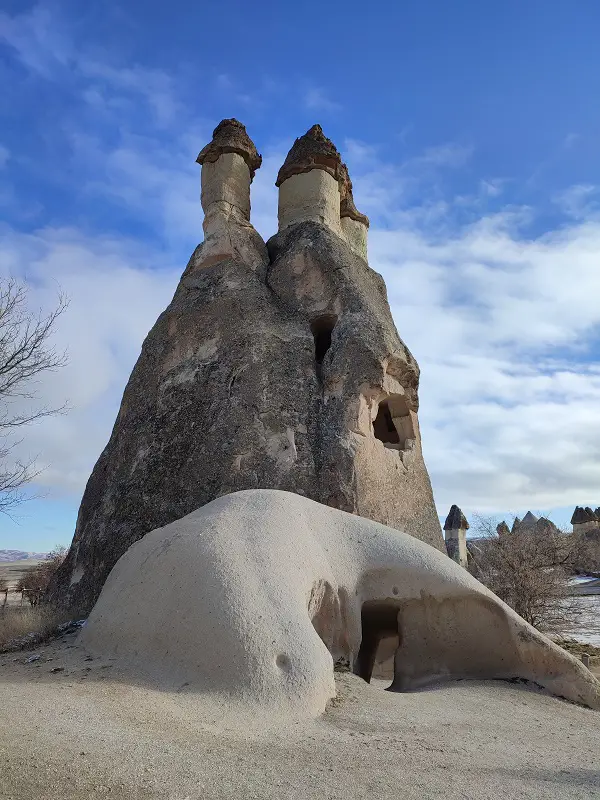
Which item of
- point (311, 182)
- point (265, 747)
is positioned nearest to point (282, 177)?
point (311, 182)

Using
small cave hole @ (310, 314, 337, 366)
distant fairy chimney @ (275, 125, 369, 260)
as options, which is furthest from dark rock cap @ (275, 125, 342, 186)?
small cave hole @ (310, 314, 337, 366)

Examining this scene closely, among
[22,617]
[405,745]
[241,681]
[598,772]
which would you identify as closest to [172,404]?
[22,617]

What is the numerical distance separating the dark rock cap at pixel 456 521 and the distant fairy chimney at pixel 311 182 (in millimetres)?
12637

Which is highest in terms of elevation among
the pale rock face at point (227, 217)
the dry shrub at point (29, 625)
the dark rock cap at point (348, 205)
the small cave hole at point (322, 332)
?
the dark rock cap at point (348, 205)

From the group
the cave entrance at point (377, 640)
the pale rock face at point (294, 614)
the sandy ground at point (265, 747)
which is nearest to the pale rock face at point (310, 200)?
the pale rock face at point (294, 614)

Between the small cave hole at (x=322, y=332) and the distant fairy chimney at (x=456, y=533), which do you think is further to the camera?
the distant fairy chimney at (x=456, y=533)

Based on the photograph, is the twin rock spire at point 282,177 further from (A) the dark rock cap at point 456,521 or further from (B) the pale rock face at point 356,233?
(A) the dark rock cap at point 456,521

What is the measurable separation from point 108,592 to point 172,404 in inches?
144

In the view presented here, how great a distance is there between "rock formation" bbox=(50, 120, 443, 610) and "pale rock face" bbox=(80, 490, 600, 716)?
5.93ft

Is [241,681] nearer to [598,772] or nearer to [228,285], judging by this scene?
[598,772]

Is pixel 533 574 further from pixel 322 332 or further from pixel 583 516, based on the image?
pixel 583 516

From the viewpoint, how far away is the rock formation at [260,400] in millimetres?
8180

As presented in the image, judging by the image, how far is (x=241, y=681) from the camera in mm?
4242

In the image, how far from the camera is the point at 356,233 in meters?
13.7
